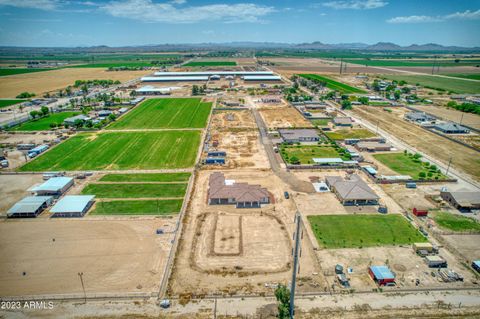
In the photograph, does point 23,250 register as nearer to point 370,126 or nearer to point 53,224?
point 53,224

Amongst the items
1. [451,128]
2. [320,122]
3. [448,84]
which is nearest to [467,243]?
[451,128]

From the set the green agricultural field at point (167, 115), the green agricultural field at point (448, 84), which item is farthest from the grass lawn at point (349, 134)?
the green agricultural field at point (448, 84)

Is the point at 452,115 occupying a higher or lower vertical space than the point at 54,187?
higher

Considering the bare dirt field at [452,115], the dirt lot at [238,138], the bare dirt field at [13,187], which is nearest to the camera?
the bare dirt field at [13,187]

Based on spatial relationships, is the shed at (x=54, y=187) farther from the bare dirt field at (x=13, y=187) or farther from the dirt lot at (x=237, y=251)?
the dirt lot at (x=237, y=251)

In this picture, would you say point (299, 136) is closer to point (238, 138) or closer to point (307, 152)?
point (307, 152)

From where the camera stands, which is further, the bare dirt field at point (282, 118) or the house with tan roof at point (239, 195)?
the bare dirt field at point (282, 118)

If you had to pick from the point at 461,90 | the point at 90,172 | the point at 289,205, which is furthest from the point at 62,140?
the point at 461,90
